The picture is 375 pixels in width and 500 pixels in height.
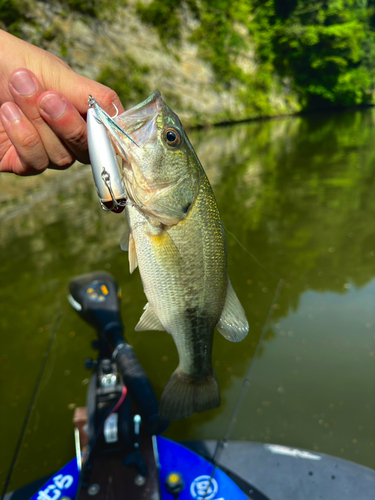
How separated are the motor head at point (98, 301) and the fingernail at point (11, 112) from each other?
72.8 inches

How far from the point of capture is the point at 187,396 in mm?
1598

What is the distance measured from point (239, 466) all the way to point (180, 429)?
1067 millimetres

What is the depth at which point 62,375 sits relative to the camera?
15.3 ft

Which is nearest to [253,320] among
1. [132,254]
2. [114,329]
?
[114,329]

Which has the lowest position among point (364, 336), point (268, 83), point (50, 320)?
point (50, 320)

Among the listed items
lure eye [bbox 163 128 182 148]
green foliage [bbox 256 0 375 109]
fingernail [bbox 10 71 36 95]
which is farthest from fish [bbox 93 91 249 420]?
green foliage [bbox 256 0 375 109]

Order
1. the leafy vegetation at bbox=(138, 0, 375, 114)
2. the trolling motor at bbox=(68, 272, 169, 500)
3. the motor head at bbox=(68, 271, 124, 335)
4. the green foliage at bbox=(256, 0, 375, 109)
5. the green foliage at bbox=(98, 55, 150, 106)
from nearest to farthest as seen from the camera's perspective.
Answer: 1. the trolling motor at bbox=(68, 272, 169, 500)
2. the motor head at bbox=(68, 271, 124, 335)
3. the green foliage at bbox=(98, 55, 150, 106)
4. the leafy vegetation at bbox=(138, 0, 375, 114)
5. the green foliage at bbox=(256, 0, 375, 109)

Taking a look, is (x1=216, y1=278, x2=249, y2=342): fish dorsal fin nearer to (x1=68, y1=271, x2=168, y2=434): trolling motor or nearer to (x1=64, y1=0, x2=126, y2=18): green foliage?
(x1=68, y1=271, x2=168, y2=434): trolling motor

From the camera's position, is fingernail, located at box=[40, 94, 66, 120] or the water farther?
the water

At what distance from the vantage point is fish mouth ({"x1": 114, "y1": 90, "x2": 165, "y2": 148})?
1.48m

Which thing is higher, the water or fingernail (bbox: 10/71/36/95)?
fingernail (bbox: 10/71/36/95)

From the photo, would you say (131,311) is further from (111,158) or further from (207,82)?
(207,82)

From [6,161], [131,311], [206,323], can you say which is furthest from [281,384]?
[6,161]

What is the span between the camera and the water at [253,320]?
3.85m
